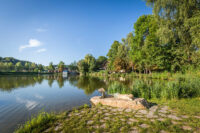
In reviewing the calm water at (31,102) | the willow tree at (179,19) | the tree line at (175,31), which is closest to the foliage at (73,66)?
the tree line at (175,31)

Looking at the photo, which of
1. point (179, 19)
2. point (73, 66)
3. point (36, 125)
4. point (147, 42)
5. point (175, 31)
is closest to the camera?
point (36, 125)

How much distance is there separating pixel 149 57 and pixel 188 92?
1469cm

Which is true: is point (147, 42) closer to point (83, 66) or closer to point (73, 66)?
point (83, 66)

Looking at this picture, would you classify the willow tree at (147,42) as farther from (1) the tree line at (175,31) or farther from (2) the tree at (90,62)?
(2) the tree at (90,62)

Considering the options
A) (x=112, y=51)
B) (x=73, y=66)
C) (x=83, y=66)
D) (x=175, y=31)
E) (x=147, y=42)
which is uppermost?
(x=112, y=51)

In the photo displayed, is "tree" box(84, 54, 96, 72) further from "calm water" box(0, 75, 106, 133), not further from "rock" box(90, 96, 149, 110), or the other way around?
"rock" box(90, 96, 149, 110)

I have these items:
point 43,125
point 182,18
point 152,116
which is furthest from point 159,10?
point 43,125

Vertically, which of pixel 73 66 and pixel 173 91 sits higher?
pixel 73 66

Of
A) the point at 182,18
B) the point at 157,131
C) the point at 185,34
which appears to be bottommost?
the point at 157,131

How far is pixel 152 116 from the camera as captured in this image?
3.41 m

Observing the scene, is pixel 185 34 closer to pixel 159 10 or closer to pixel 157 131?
A: pixel 159 10

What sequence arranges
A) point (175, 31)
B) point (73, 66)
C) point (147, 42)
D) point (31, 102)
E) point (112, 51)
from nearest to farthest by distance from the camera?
1. point (31, 102)
2. point (175, 31)
3. point (147, 42)
4. point (112, 51)
5. point (73, 66)

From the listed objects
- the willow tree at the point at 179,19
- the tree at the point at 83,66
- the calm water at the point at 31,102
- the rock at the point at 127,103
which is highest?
the willow tree at the point at 179,19

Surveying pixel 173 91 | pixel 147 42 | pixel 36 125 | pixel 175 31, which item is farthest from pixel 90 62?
pixel 36 125
